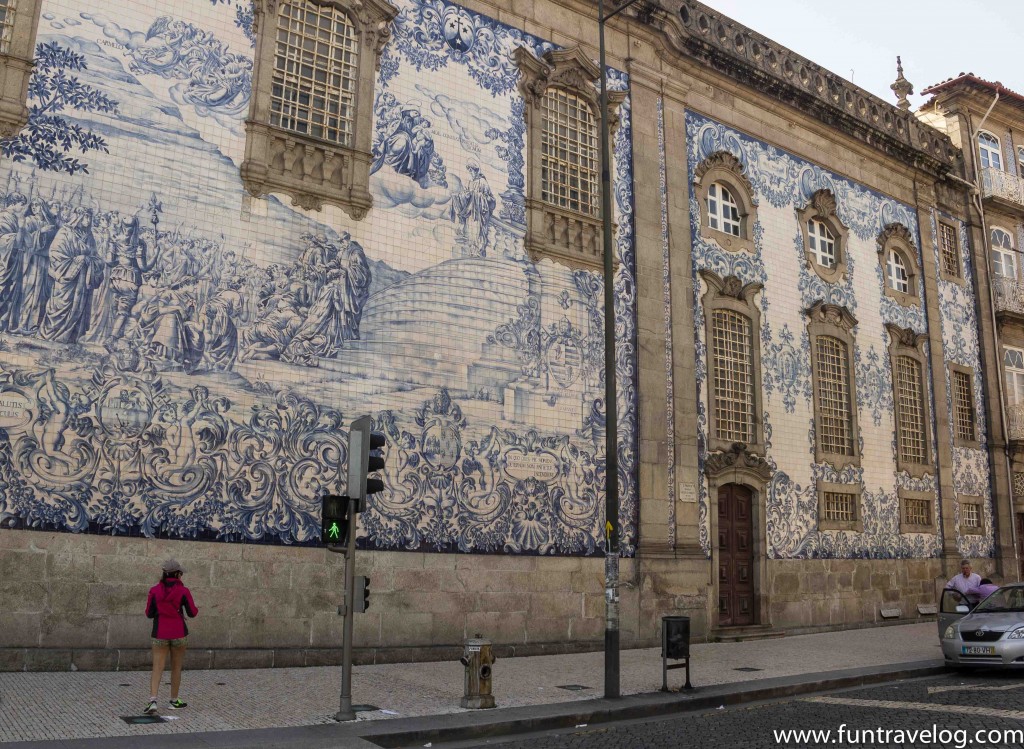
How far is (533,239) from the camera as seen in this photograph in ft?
46.6

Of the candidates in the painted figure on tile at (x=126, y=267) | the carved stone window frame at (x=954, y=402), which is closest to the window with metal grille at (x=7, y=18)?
the painted figure on tile at (x=126, y=267)

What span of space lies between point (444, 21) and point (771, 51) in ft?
26.7

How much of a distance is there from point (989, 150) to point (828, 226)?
26.4 ft

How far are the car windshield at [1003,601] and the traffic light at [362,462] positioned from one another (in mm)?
9022

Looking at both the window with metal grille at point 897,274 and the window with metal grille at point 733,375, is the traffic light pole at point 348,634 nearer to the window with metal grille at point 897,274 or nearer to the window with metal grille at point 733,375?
the window with metal grille at point 733,375

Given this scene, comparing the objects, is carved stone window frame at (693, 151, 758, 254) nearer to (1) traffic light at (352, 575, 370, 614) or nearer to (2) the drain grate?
Answer: (1) traffic light at (352, 575, 370, 614)

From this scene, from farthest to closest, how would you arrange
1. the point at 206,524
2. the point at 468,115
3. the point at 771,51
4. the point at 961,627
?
1. the point at 771,51
2. the point at 468,115
3. the point at 961,627
4. the point at 206,524

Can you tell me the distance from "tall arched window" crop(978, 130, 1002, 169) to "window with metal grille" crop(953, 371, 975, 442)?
6.16m

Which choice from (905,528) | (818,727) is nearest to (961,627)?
(818,727)

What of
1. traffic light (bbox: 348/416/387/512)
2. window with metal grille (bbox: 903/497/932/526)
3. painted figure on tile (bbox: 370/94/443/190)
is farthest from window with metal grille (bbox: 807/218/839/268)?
traffic light (bbox: 348/416/387/512)

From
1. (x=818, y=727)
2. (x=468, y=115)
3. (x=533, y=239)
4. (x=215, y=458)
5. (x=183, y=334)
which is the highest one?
(x=468, y=115)

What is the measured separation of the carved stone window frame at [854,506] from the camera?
57.2 ft

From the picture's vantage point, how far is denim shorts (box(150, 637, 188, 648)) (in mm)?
8078

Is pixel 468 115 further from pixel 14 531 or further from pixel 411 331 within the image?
pixel 14 531
